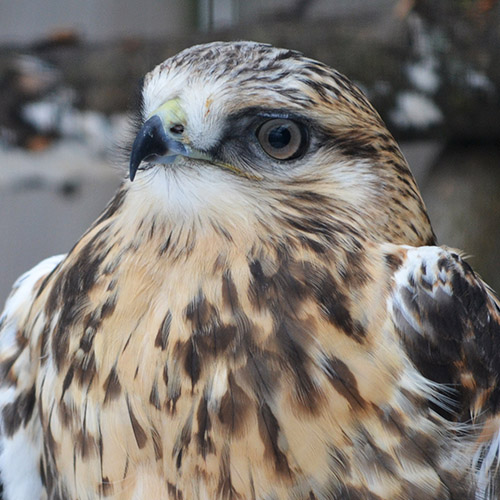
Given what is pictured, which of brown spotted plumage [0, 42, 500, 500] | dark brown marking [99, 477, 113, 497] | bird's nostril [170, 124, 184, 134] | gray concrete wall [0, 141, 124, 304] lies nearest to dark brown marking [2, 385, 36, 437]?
brown spotted plumage [0, 42, 500, 500]

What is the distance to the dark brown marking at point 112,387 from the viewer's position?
148cm

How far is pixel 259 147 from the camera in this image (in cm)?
146

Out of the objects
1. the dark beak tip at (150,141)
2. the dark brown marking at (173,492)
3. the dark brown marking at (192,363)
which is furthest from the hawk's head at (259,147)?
the dark brown marking at (173,492)

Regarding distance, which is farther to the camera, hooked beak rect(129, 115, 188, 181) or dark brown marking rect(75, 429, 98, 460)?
dark brown marking rect(75, 429, 98, 460)

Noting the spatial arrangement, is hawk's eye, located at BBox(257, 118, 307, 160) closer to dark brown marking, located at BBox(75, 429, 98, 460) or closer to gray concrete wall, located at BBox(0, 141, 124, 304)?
dark brown marking, located at BBox(75, 429, 98, 460)

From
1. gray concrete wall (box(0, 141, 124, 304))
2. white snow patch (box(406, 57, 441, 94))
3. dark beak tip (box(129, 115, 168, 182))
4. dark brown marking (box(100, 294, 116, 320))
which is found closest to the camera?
dark beak tip (box(129, 115, 168, 182))

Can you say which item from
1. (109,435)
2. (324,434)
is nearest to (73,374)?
(109,435)

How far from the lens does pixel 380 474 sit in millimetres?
1435

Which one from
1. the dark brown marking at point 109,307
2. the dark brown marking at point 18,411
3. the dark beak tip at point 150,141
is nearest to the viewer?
the dark beak tip at point 150,141

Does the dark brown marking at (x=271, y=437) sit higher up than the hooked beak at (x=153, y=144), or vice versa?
the hooked beak at (x=153, y=144)

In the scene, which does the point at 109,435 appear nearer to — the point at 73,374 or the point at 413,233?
the point at 73,374

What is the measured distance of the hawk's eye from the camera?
1449mm

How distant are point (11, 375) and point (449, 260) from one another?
937 mm

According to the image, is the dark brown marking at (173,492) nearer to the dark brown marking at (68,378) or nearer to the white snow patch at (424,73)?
the dark brown marking at (68,378)
